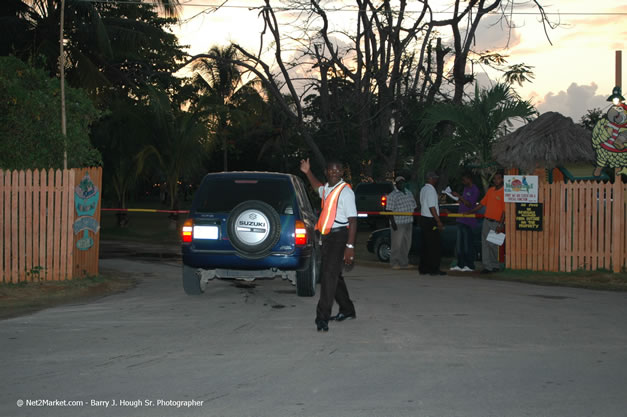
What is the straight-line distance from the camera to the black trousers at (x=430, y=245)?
15930 millimetres

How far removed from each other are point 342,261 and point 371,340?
112cm

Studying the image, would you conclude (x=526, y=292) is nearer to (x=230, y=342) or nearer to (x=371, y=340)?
(x=371, y=340)

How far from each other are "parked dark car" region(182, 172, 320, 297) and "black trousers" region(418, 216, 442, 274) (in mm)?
3907

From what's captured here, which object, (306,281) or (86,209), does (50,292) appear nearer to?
(86,209)

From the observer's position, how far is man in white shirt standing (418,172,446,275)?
15.9m

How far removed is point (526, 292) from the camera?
13.1m

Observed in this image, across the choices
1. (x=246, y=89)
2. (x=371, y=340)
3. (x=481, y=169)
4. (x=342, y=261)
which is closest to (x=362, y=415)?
(x=371, y=340)

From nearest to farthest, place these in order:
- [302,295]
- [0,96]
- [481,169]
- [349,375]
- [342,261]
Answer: [349,375], [342,261], [302,295], [0,96], [481,169]

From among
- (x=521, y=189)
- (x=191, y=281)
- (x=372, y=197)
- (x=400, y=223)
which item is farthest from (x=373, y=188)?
(x=191, y=281)

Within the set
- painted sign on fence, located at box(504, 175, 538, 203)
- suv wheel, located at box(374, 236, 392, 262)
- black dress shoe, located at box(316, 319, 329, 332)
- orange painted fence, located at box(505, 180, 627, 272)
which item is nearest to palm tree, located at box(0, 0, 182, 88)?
suv wheel, located at box(374, 236, 392, 262)

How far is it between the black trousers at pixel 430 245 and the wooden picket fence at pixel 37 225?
662cm

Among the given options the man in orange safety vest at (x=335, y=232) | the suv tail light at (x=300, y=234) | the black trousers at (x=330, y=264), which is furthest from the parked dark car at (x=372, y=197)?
the black trousers at (x=330, y=264)

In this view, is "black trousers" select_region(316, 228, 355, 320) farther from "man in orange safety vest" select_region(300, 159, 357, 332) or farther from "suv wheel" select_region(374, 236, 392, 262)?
"suv wheel" select_region(374, 236, 392, 262)

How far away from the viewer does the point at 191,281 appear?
12.3 metres
